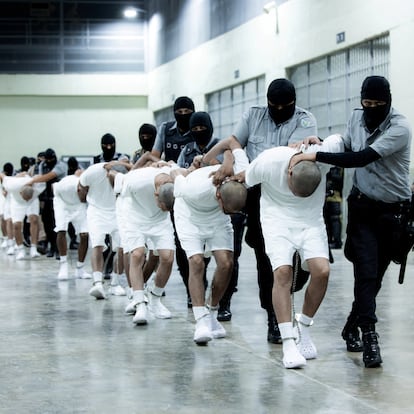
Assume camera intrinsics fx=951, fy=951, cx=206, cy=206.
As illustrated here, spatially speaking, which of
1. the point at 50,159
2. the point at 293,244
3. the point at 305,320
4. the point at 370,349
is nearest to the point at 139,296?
the point at 305,320

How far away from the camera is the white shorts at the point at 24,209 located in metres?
17.8

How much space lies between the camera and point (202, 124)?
8.27 meters

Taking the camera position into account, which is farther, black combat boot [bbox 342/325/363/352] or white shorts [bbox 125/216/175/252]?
white shorts [bbox 125/216/175/252]

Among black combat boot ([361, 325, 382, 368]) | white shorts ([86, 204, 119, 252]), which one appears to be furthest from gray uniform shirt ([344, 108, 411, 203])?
white shorts ([86, 204, 119, 252])

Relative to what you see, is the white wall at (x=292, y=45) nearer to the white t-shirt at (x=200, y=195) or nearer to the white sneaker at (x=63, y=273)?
the white sneaker at (x=63, y=273)

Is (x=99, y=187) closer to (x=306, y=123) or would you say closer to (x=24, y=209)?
(x=306, y=123)

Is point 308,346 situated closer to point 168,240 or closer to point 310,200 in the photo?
point 310,200

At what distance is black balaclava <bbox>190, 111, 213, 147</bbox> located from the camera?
325 inches

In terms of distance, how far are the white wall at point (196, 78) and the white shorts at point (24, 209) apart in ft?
23.1

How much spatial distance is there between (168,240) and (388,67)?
1066 cm

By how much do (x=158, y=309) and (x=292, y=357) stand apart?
9.49ft

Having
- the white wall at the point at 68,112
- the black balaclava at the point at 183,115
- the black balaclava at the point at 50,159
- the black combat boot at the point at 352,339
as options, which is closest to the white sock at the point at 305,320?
the black combat boot at the point at 352,339

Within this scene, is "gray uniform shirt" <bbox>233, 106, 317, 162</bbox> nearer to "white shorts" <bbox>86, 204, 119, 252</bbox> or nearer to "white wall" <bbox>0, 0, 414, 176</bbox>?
"white shorts" <bbox>86, 204, 119, 252</bbox>

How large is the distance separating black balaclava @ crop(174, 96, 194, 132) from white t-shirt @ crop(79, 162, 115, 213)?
1.75 meters
